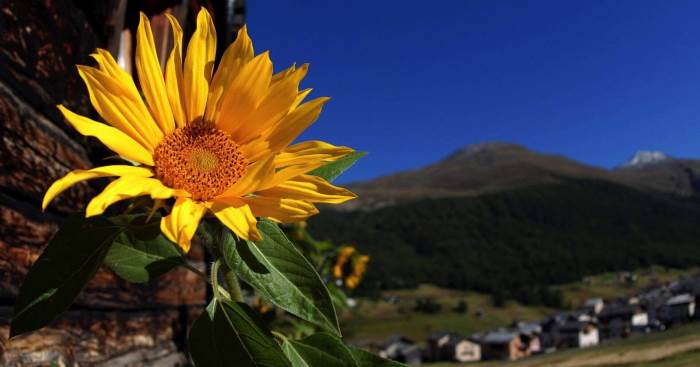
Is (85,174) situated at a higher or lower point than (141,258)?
higher

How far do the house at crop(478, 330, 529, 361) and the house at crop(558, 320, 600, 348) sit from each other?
430 cm

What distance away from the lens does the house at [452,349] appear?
63938 mm

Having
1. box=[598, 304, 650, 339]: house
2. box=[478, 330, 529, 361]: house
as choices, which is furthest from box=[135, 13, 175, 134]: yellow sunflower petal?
box=[478, 330, 529, 361]: house

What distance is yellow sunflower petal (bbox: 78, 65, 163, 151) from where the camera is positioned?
3.08 feet

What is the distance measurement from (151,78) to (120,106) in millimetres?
90

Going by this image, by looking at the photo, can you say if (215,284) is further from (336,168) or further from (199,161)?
(336,168)

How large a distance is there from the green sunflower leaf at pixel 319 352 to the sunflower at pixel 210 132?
0.25 m

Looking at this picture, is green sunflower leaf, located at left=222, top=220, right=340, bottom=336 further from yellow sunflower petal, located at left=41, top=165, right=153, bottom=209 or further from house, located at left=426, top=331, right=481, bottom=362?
house, located at left=426, top=331, right=481, bottom=362

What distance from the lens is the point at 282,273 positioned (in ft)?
3.10

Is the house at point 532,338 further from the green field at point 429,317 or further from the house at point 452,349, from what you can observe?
the green field at point 429,317

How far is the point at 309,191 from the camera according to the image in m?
0.97

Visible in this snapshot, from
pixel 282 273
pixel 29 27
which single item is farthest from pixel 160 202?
pixel 29 27

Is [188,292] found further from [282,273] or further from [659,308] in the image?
[659,308]

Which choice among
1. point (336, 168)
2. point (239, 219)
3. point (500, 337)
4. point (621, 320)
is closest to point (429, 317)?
point (500, 337)
